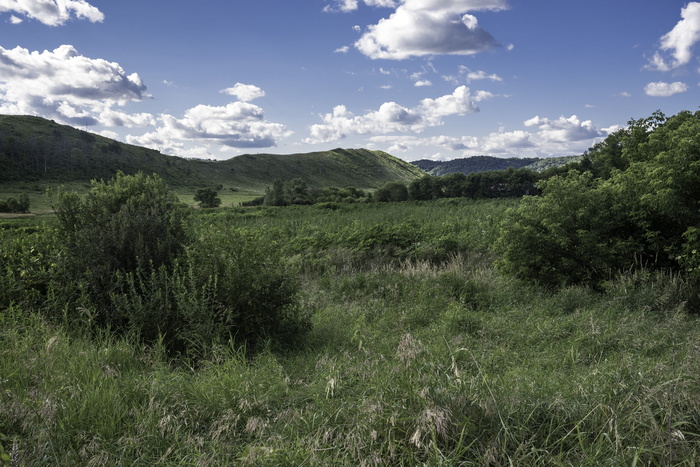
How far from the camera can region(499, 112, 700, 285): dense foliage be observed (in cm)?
803

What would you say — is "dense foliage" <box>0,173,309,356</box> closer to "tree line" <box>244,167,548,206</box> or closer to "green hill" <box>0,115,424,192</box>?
"tree line" <box>244,167,548,206</box>

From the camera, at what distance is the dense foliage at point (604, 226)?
26.3 ft

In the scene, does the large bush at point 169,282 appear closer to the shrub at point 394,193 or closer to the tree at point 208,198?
the shrub at point 394,193

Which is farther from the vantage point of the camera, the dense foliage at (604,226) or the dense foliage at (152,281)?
the dense foliage at (604,226)

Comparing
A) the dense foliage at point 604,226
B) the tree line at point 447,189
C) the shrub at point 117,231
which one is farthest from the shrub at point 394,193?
the shrub at point 117,231

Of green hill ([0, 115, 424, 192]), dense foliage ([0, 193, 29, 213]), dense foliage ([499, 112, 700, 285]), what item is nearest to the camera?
dense foliage ([499, 112, 700, 285])

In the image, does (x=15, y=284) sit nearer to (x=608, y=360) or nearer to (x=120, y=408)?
(x=120, y=408)

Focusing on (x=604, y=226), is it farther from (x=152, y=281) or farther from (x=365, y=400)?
(x=152, y=281)

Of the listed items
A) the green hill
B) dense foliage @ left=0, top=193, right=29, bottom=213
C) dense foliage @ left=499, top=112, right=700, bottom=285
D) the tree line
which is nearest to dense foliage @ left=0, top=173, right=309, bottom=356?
dense foliage @ left=499, top=112, right=700, bottom=285

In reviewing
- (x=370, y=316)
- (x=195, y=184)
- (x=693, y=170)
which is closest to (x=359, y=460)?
(x=370, y=316)

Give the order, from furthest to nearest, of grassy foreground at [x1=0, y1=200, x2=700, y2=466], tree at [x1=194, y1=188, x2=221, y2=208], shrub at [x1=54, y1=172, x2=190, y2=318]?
tree at [x1=194, y1=188, x2=221, y2=208] < shrub at [x1=54, y1=172, x2=190, y2=318] < grassy foreground at [x1=0, y1=200, x2=700, y2=466]

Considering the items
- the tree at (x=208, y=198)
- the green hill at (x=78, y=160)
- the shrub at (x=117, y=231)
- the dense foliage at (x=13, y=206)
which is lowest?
the dense foliage at (x=13, y=206)

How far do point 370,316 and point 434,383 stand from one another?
12.6ft

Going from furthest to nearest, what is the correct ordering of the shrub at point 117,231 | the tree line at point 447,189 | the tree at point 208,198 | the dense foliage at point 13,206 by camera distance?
the tree at point 208,198
the dense foliage at point 13,206
the tree line at point 447,189
the shrub at point 117,231
